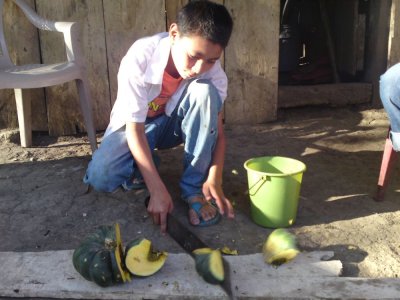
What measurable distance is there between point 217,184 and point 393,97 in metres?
0.91

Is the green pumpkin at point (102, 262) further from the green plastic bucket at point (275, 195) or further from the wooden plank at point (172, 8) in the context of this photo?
the wooden plank at point (172, 8)

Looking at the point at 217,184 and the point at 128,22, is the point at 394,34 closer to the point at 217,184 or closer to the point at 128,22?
the point at 128,22

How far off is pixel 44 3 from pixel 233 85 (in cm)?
145

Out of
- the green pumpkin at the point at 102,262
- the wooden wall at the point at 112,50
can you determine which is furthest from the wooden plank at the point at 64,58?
the green pumpkin at the point at 102,262

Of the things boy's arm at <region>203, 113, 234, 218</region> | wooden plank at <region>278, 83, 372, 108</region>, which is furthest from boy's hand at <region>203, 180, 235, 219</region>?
wooden plank at <region>278, 83, 372, 108</region>

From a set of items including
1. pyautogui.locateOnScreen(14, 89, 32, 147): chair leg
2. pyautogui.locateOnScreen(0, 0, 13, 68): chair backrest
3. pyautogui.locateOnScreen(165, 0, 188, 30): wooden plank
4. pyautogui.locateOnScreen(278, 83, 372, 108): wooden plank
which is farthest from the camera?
pyautogui.locateOnScreen(278, 83, 372, 108): wooden plank

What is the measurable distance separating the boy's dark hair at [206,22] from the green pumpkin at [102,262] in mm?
868

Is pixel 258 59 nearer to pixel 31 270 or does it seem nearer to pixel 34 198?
pixel 34 198

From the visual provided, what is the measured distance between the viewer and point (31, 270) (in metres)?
1.93

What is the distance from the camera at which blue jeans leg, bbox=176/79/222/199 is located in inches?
94.3

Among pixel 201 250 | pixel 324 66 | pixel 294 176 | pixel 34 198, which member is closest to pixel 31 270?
pixel 201 250

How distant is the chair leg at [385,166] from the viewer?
8.13 ft

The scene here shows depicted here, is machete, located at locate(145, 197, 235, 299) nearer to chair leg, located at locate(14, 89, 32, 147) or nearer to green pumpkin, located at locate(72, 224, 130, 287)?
green pumpkin, located at locate(72, 224, 130, 287)

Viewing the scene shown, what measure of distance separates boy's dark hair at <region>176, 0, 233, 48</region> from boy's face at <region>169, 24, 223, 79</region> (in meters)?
0.02
